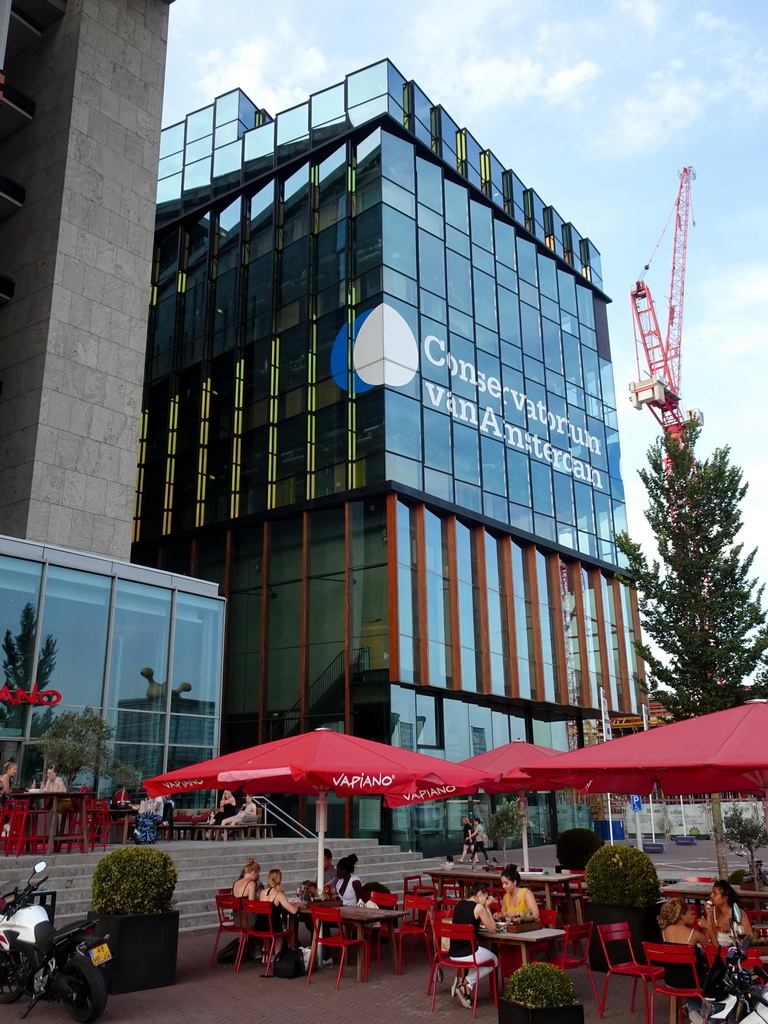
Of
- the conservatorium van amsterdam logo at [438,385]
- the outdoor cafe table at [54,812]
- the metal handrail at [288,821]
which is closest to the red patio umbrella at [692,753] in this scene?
the outdoor cafe table at [54,812]

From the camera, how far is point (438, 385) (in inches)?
1323

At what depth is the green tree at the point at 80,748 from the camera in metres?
17.4

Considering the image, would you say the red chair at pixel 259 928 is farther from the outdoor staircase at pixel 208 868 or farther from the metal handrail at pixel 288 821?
the metal handrail at pixel 288 821

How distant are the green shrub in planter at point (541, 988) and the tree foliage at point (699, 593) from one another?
37.4ft

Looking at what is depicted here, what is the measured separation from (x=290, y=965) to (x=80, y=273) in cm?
2108

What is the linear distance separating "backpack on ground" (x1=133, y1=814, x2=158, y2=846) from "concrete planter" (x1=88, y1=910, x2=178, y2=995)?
9229 millimetres

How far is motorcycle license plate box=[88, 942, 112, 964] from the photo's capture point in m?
9.21

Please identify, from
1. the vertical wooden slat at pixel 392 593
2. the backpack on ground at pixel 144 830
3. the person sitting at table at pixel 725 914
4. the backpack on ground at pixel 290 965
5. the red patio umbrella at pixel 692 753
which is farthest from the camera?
the vertical wooden slat at pixel 392 593

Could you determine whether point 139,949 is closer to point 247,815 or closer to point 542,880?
point 542,880

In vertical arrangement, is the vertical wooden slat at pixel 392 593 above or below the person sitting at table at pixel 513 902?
above

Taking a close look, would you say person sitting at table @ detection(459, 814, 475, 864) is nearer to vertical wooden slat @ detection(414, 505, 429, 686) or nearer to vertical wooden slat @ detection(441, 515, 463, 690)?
vertical wooden slat @ detection(441, 515, 463, 690)

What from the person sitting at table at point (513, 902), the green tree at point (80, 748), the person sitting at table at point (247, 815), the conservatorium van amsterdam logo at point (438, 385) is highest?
the conservatorium van amsterdam logo at point (438, 385)

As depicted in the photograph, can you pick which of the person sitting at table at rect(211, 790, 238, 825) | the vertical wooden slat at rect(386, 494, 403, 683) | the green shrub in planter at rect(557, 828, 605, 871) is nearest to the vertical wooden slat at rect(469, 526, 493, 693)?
the vertical wooden slat at rect(386, 494, 403, 683)

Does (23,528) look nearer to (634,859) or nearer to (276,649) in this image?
(276,649)
